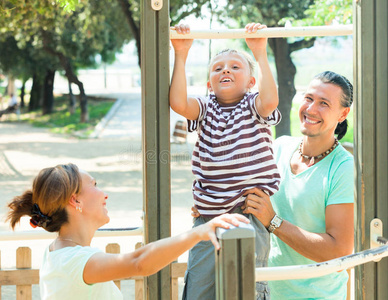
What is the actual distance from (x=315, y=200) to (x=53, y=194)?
1.02 metres

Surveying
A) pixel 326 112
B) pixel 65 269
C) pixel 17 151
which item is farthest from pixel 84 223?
pixel 17 151

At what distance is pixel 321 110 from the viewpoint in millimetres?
2406

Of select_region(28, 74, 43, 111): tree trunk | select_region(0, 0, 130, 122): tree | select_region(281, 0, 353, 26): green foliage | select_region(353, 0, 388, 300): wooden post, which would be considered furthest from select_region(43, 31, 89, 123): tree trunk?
select_region(353, 0, 388, 300): wooden post

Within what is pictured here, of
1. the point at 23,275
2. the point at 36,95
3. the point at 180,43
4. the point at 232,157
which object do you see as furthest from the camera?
the point at 36,95

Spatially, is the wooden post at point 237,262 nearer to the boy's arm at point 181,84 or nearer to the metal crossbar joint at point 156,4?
the boy's arm at point 181,84

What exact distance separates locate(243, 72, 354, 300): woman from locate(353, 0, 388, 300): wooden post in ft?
0.83

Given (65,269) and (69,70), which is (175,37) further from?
(69,70)

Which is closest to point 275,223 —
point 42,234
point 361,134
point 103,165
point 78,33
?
point 361,134

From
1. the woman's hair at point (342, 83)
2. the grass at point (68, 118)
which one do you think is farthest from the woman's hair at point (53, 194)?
the grass at point (68, 118)

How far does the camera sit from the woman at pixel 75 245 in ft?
5.50

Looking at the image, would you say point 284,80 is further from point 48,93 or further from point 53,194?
point 48,93

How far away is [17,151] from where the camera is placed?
15.6 metres

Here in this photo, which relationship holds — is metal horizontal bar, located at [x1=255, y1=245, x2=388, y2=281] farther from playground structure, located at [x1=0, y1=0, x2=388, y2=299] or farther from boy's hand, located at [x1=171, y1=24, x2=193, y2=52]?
boy's hand, located at [x1=171, y1=24, x2=193, y2=52]

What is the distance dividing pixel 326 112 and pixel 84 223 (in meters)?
1.08
